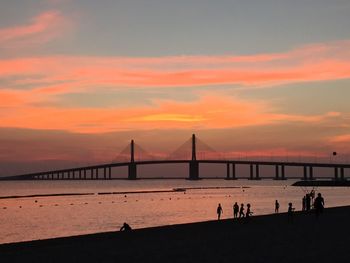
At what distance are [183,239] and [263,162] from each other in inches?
5583

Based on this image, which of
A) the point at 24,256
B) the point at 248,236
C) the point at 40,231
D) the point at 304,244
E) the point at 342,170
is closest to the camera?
the point at 24,256

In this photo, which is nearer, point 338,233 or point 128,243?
point 128,243

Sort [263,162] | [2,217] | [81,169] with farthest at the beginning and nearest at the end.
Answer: [81,169] → [263,162] → [2,217]

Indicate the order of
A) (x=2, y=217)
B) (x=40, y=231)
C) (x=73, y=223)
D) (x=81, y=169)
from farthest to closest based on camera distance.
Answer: (x=81, y=169) → (x=2, y=217) → (x=73, y=223) → (x=40, y=231)

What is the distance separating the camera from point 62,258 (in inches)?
606

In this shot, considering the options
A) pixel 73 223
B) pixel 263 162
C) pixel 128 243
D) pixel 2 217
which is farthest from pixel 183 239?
pixel 263 162

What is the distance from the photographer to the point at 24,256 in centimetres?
1620

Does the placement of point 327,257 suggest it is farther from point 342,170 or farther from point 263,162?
point 342,170

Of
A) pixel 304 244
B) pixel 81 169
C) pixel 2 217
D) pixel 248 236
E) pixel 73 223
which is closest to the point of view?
pixel 304 244

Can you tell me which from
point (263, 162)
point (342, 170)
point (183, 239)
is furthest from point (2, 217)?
point (342, 170)

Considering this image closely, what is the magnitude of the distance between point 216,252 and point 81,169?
159327mm

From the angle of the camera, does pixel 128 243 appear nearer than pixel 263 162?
Yes

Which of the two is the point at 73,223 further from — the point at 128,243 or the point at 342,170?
the point at 342,170

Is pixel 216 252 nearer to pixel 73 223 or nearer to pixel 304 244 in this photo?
pixel 304 244
